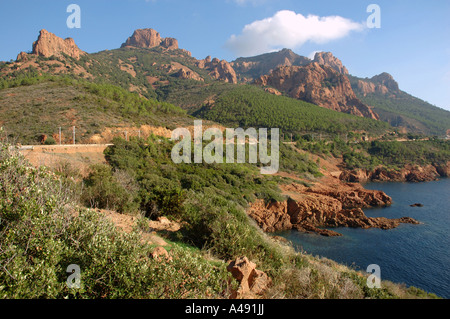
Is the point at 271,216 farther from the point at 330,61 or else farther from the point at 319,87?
the point at 330,61

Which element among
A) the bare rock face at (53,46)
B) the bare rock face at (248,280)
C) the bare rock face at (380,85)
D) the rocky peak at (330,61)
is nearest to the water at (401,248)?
the bare rock face at (248,280)

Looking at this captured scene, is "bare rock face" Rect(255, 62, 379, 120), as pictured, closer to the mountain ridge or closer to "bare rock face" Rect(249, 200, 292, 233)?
the mountain ridge

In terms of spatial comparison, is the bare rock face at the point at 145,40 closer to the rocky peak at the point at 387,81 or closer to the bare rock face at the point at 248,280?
the rocky peak at the point at 387,81

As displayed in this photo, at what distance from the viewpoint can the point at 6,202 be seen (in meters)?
4.78

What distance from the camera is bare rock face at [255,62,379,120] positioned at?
104 metres

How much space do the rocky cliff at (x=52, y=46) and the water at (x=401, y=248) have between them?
256 ft

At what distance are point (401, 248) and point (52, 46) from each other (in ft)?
292

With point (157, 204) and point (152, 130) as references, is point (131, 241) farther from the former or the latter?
point (152, 130)

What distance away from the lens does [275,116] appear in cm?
7019

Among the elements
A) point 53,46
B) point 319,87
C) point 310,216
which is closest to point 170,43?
point 53,46


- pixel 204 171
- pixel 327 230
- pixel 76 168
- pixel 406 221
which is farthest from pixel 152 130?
pixel 406 221

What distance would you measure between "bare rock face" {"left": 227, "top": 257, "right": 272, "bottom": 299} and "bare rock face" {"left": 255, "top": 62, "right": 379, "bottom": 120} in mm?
106789

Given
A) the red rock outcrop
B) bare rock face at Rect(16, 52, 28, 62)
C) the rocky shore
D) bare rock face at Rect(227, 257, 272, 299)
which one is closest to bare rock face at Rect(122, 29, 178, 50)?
bare rock face at Rect(16, 52, 28, 62)
